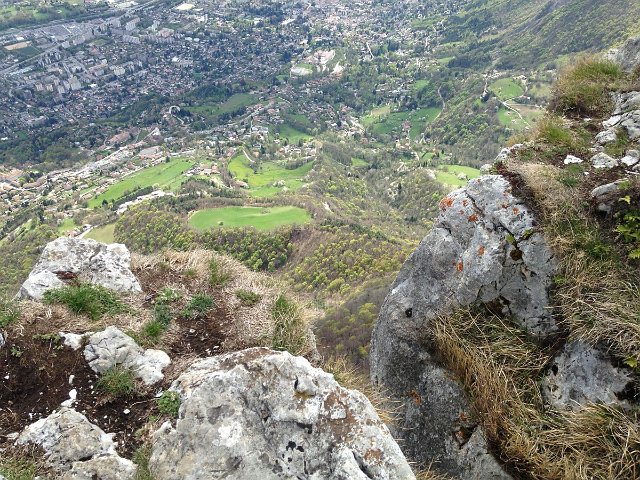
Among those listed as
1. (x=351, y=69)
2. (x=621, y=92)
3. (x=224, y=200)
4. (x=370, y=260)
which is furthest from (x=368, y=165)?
(x=621, y=92)

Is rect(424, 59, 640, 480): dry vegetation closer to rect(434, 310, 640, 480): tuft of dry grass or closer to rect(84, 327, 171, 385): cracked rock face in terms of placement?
rect(434, 310, 640, 480): tuft of dry grass

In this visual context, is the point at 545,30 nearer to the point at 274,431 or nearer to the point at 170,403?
the point at 274,431

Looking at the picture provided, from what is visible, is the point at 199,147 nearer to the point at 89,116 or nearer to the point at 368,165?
the point at 368,165

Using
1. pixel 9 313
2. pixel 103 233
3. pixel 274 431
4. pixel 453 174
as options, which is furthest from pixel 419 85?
pixel 274 431

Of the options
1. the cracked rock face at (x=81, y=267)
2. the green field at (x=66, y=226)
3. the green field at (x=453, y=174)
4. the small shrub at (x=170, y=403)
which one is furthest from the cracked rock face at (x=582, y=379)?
the green field at (x=66, y=226)

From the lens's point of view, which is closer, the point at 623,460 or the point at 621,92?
the point at 623,460

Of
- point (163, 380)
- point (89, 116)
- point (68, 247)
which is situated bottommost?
point (89, 116)

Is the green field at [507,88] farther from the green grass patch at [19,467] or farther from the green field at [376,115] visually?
the green grass patch at [19,467]
